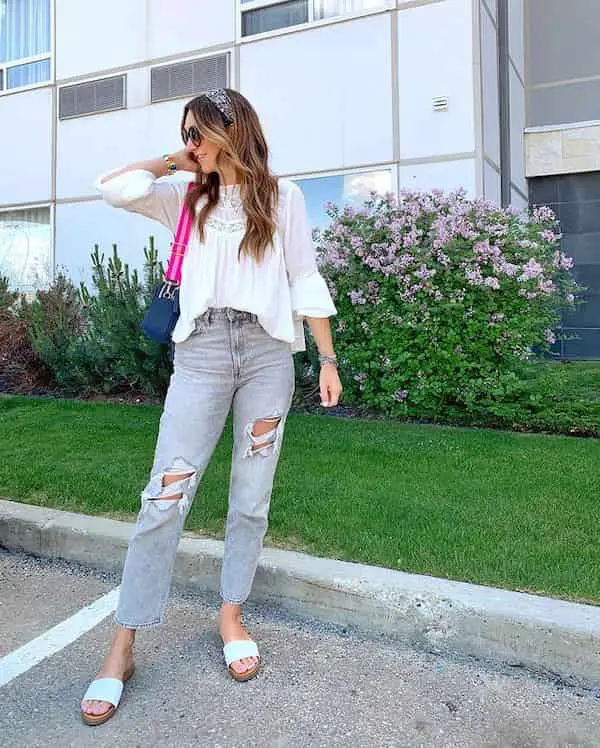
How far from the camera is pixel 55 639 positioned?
2598 millimetres

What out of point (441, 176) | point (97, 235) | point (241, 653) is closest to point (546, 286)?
point (441, 176)

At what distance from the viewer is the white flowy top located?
7.20ft

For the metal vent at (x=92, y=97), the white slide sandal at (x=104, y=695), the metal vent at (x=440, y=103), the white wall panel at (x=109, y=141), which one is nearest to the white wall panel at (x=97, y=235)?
the white wall panel at (x=109, y=141)

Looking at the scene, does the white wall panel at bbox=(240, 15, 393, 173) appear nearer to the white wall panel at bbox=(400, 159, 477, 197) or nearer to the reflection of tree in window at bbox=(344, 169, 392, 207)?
the reflection of tree in window at bbox=(344, 169, 392, 207)

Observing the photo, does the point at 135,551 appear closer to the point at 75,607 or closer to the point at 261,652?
the point at 261,652

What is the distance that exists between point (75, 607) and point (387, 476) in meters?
2.12

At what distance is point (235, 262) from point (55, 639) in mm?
1616

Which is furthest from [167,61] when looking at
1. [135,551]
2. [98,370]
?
[135,551]

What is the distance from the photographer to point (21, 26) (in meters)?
11.3

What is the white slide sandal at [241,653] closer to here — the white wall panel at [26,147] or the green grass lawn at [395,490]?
the green grass lawn at [395,490]

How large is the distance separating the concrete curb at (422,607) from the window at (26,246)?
8.70 meters

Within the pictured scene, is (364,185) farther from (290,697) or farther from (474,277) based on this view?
(290,697)

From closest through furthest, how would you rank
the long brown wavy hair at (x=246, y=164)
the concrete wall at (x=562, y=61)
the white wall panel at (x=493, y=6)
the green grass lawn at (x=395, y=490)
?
1. the long brown wavy hair at (x=246, y=164)
2. the green grass lawn at (x=395, y=490)
3. the white wall panel at (x=493, y=6)
4. the concrete wall at (x=562, y=61)

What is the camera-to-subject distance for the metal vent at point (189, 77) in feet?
31.5
